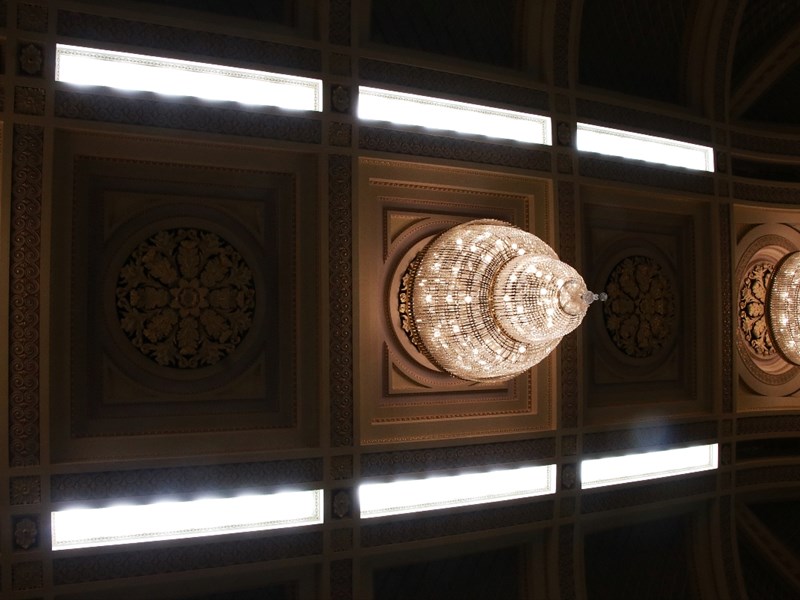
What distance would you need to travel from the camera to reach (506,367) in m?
3.18

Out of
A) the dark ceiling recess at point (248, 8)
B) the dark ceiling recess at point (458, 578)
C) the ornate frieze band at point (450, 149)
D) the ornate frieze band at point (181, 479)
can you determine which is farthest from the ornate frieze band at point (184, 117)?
the dark ceiling recess at point (458, 578)

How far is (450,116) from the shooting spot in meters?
4.17

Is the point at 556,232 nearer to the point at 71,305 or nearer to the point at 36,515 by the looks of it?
the point at 71,305

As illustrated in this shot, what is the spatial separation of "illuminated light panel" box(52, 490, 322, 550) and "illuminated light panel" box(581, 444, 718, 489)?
2.16m

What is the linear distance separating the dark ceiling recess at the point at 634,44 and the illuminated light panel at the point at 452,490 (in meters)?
3.12

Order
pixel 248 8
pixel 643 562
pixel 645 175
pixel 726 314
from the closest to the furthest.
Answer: pixel 248 8 < pixel 645 175 < pixel 643 562 < pixel 726 314

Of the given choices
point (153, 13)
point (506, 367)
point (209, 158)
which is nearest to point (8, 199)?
point (209, 158)

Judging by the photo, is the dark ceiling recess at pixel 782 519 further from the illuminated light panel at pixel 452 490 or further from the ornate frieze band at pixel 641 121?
the ornate frieze band at pixel 641 121

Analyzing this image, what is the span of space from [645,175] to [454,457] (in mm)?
2698

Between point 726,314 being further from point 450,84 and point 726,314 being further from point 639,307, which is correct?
point 450,84

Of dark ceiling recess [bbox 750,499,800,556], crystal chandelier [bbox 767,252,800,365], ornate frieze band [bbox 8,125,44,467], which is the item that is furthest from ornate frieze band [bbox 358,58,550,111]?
dark ceiling recess [bbox 750,499,800,556]

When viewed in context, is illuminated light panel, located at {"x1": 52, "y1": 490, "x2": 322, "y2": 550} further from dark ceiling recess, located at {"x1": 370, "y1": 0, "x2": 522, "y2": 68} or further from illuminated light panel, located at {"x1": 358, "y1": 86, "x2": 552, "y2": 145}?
dark ceiling recess, located at {"x1": 370, "y1": 0, "x2": 522, "y2": 68}

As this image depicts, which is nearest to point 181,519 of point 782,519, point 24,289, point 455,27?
point 24,289

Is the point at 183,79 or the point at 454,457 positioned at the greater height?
the point at 183,79
